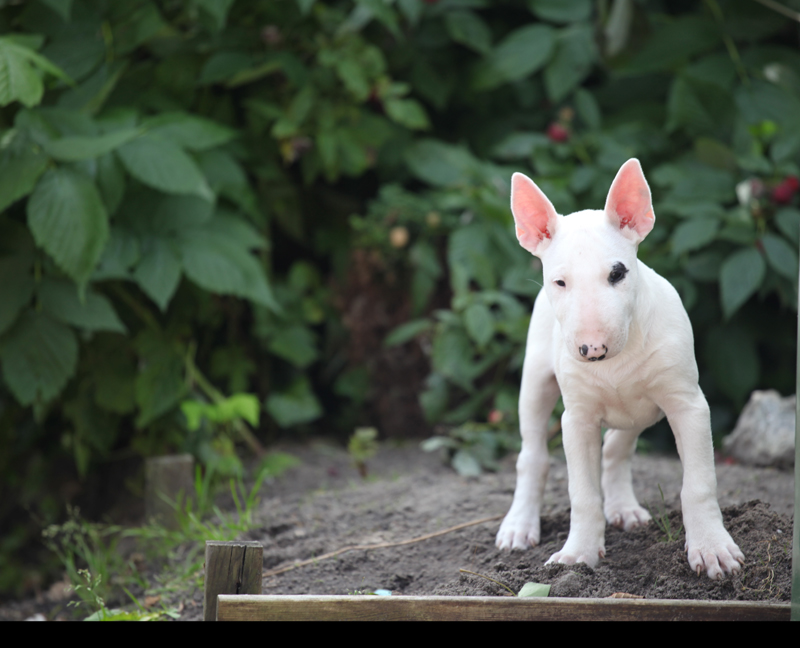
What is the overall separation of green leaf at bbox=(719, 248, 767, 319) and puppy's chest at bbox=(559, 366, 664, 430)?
5.60 ft

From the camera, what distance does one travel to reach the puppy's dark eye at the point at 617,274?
1.71m

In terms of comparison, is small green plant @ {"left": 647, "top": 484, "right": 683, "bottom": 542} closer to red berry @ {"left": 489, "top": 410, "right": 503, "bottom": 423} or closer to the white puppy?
the white puppy

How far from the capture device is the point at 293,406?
13.9 ft

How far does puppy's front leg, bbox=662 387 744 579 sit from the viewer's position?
1.82 metres

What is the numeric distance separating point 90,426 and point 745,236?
3.17 m

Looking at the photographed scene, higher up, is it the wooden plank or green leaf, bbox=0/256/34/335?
green leaf, bbox=0/256/34/335

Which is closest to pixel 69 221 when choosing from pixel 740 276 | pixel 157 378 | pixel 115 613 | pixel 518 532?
pixel 157 378

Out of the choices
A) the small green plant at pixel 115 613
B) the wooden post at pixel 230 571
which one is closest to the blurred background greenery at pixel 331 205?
the small green plant at pixel 115 613

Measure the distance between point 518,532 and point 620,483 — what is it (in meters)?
0.38

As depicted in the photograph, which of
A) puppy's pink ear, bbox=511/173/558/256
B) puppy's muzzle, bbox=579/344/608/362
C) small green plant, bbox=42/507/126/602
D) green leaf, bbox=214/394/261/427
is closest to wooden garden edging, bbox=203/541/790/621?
puppy's muzzle, bbox=579/344/608/362

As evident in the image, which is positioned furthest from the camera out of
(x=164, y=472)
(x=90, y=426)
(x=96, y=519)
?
(x=96, y=519)

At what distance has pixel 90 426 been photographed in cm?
360
